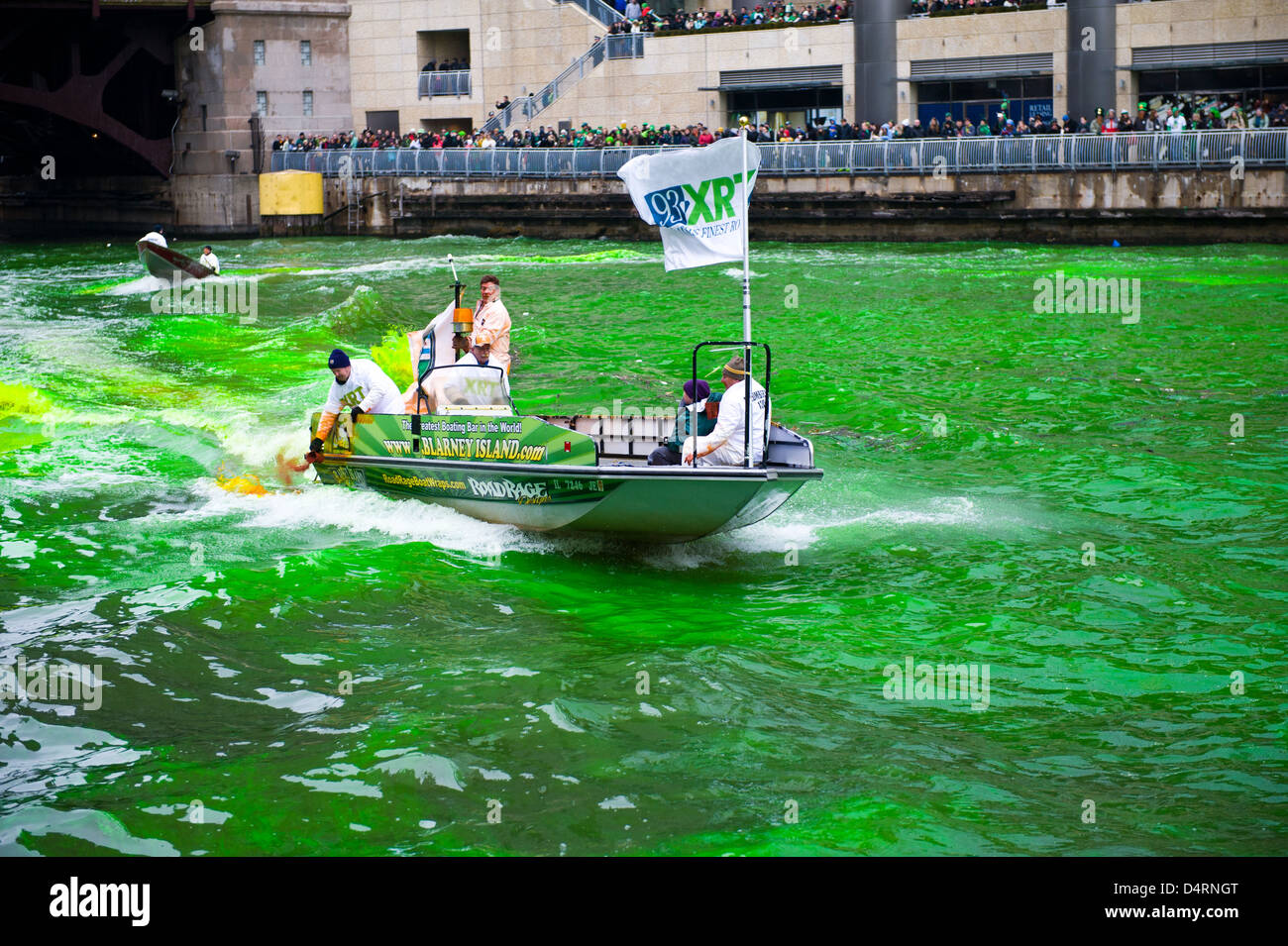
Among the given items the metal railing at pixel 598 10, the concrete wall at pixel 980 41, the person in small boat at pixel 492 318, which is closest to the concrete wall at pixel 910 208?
the concrete wall at pixel 980 41

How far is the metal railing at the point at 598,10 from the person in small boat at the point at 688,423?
51.8 metres

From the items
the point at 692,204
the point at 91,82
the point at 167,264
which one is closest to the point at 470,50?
the point at 91,82

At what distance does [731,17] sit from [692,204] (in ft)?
162

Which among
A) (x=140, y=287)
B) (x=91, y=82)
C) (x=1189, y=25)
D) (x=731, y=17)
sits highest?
(x=731, y=17)

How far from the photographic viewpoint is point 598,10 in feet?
204

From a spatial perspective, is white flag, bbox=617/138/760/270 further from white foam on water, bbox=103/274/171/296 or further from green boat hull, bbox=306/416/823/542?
white foam on water, bbox=103/274/171/296

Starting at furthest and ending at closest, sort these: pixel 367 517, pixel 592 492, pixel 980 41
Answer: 1. pixel 980 41
2. pixel 367 517
3. pixel 592 492

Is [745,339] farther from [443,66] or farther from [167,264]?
[443,66]

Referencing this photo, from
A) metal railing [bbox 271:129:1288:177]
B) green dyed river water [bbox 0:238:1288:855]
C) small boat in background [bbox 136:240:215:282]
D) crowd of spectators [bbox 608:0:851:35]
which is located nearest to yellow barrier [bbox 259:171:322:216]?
metal railing [bbox 271:129:1288:177]

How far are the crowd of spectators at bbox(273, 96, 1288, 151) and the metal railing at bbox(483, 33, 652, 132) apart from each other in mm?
1222

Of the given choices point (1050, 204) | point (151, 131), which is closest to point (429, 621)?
point (1050, 204)

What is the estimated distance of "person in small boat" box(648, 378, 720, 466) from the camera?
13.5 metres

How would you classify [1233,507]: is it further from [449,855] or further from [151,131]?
[151,131]

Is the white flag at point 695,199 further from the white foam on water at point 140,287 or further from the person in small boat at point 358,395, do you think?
the white foam on water at point 140,287
